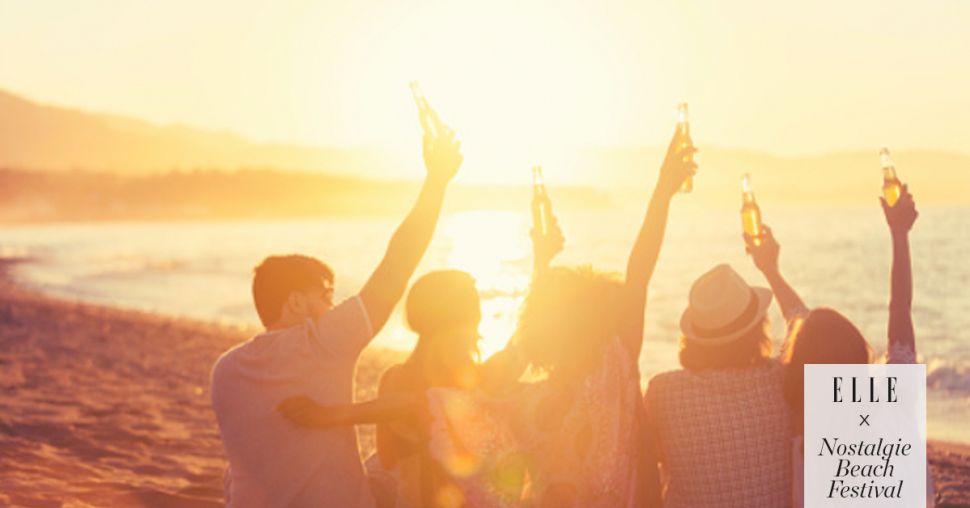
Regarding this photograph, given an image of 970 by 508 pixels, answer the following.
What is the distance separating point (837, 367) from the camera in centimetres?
393

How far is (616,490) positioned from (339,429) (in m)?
0.99

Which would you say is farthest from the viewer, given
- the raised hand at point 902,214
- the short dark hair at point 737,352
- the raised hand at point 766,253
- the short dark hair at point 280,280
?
the raised hand at point 766,253

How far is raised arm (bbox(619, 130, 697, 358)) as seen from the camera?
4082mm

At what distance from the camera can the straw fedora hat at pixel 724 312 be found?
4160 millimetres

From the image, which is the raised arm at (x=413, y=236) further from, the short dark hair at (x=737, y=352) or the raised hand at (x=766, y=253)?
the raised hand at (x=766, y=253)

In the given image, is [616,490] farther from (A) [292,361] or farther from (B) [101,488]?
(B) [101,488]

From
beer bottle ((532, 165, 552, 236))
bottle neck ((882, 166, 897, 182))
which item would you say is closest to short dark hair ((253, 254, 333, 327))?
beer bottle ((532, 165, 552, 236))

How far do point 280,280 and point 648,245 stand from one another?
1358mm

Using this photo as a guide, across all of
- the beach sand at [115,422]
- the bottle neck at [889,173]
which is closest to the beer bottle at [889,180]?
the bottle neck at [889,173]

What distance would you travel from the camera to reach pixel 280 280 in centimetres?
383

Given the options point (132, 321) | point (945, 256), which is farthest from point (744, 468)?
point (945, 256)

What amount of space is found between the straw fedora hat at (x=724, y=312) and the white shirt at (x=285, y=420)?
1.31m

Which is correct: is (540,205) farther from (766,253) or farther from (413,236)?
(413,236)

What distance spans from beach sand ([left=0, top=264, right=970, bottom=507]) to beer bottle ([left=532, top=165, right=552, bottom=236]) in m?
3.40
